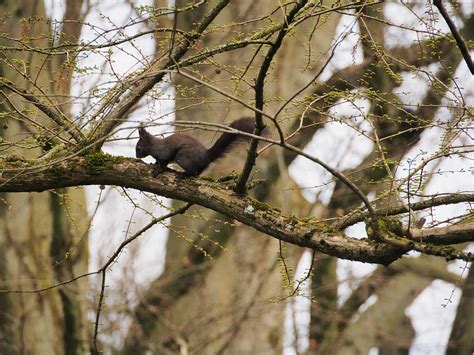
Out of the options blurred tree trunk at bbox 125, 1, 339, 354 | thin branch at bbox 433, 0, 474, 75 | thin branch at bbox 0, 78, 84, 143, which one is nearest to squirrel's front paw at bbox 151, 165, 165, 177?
thin branch at bbox 0, 78, 84, 143

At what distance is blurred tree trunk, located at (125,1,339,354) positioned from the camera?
1106cm

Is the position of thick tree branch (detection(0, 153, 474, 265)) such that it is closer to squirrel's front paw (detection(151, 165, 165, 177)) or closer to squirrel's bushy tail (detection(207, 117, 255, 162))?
squirrel's front paw (detection(151, 165, 165, 177))

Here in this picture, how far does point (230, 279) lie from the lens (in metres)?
12.2

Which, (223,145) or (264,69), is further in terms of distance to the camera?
(223,145)

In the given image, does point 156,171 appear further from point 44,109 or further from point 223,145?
point 223,145

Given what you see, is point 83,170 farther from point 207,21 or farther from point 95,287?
point 95,287

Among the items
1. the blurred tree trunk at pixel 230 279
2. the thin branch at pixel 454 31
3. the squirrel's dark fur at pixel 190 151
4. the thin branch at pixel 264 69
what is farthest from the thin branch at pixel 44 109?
the blurred tree trunk at pixel 230 279

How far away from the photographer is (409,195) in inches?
146

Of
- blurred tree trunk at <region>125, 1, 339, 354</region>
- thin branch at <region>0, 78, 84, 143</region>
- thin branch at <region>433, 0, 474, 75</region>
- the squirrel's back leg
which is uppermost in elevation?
blurred tree trunk at <region>125, 1, 339, 354</region>

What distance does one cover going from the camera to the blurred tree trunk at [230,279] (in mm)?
11062

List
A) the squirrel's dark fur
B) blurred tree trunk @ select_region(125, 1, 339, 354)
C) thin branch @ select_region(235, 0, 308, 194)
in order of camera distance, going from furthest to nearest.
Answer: blurred tree trunk @ select_region(125, 1, 339, 354), the squirrel's dark fur, thin branch @ select_region(235, 0, 308, 194)

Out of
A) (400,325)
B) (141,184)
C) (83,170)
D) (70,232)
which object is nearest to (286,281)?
(141,184)

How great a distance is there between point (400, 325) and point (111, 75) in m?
9.31

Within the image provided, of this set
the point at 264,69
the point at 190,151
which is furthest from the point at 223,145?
the point at 264,69
